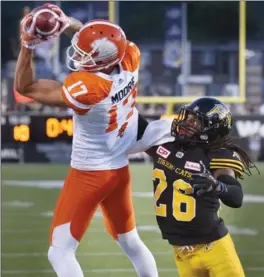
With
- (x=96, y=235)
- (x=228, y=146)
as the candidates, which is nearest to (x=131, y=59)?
(x=228, y=146)

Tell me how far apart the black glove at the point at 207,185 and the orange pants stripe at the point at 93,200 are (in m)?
0.75

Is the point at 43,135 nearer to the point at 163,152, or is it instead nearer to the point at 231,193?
the point at 163,152

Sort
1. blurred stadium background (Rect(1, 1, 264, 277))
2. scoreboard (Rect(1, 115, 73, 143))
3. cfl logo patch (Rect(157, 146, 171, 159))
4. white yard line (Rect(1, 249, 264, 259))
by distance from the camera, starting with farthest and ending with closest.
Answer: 1. scoreboard (Rect(1, 115, 73, 143))
2. blurred stadium background (Rect(1, 1, 264, 277))
3. white yard line (Rect(1, 249, 264, 259))
4. cfl logo patch (Rect(157, 146, 171, 159))

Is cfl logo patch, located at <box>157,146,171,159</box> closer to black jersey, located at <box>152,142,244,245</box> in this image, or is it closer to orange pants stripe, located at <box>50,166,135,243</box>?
black jersey, located at <box>152,142,244,245</box>

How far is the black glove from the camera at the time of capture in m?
2.96

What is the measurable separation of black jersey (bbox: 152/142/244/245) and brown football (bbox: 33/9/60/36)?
78 centimetres

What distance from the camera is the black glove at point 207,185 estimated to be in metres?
2.96

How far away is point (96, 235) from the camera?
6078 mm

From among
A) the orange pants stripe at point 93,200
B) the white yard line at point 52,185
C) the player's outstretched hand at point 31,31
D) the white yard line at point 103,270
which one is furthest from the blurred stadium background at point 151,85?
the player's outstretched hand at point 31,31

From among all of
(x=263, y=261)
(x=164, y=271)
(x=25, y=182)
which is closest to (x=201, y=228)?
(x=164, y=271)

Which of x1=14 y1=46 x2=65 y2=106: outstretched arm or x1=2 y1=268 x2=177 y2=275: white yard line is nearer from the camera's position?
x1=14 y1=46 x2=65 y2=106: outstretched arm

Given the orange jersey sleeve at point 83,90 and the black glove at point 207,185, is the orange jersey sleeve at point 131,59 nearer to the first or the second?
the orange jersey sleeve at point 83,90

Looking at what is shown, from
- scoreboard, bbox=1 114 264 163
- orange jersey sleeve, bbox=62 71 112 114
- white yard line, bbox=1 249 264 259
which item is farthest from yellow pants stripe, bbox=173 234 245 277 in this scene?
scoreboard, bbox=1 114 264 163

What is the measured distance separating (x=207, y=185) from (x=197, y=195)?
7.9 inches
